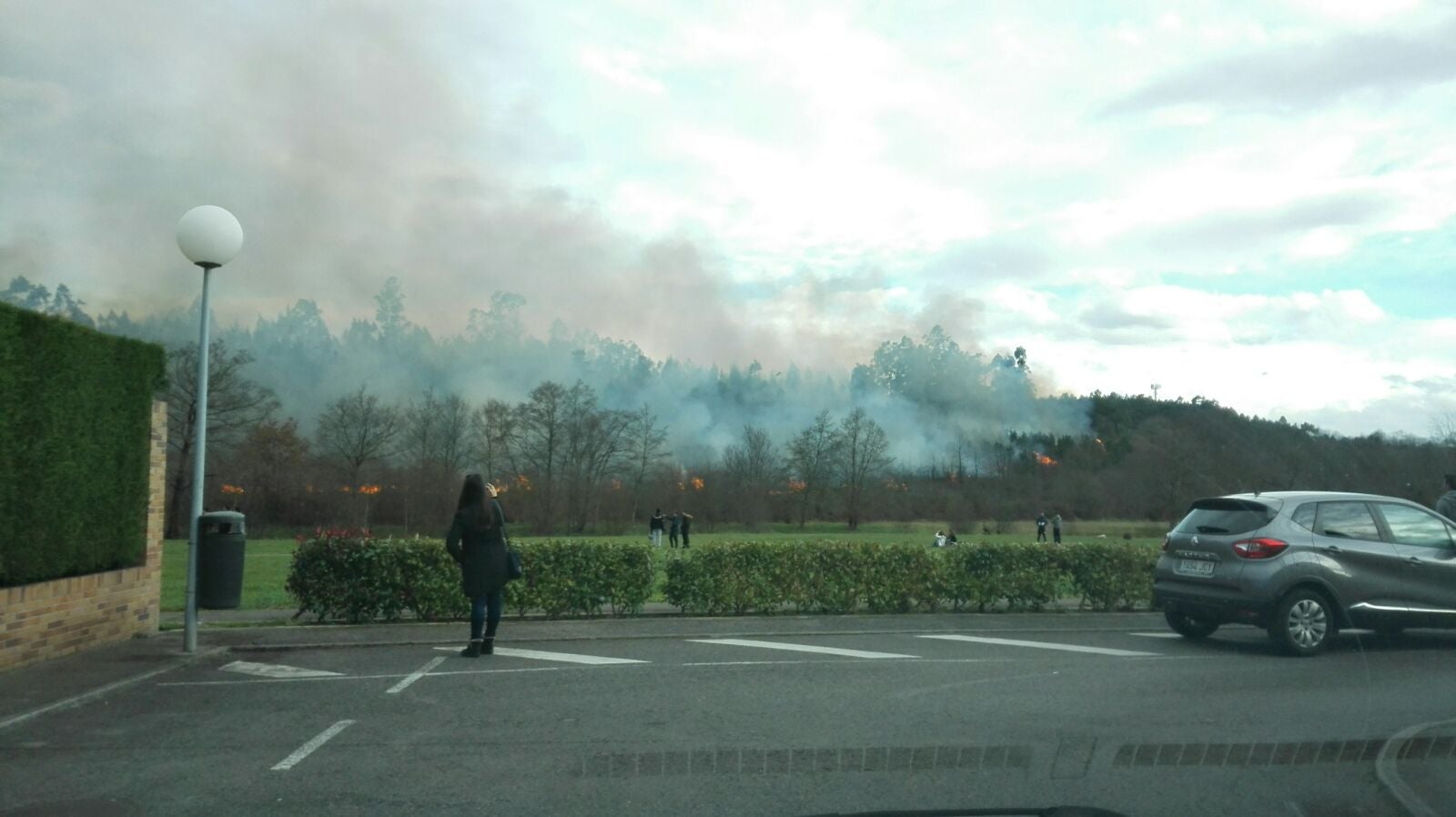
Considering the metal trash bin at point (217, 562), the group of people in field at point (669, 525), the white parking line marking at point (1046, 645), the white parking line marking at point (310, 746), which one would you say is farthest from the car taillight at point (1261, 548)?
the group of people in field at point (669, 525)

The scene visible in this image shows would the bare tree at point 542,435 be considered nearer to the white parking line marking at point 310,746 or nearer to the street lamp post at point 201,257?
the street lamp post at point 201,257

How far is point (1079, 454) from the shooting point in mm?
66188

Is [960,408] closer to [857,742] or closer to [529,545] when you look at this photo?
[529,545]

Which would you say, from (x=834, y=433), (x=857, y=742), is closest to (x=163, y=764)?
(x=857, y=742)

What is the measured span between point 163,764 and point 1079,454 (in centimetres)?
6495

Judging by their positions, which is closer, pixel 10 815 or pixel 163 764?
pixel 10 815

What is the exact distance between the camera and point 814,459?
276 feet

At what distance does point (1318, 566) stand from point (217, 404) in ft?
190

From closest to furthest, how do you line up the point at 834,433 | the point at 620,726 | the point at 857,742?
the point at 857,742 < the point at 620,726 < the point at 834,433

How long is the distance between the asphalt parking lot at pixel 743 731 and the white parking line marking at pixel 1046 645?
0.10 meters

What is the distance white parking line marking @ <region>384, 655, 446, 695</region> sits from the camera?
8.38 meters

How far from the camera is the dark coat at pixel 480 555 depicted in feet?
33.3

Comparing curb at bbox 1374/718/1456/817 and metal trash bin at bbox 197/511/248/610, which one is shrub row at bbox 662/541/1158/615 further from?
curb at bbox 1374/718/1456/817

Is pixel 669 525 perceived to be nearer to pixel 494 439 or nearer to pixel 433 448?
pixel 433 448
